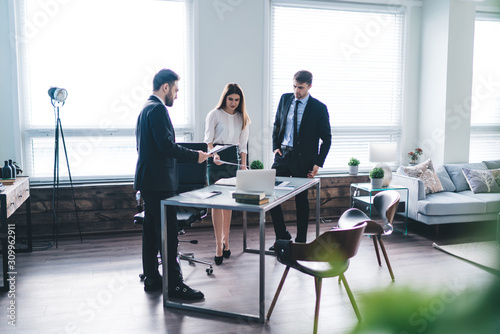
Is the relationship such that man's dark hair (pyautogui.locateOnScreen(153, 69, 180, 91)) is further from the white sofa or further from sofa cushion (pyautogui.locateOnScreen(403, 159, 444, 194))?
sofa cushion (pyautogui.locateOnScreen(403, 159, 444, 194))

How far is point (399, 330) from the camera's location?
1.37ft

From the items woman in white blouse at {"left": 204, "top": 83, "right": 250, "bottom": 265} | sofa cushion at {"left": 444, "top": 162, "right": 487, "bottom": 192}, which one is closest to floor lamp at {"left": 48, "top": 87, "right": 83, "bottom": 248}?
woman in white blouse at {"left": 204, "top": 83, "right": 250, "bottom": 265}

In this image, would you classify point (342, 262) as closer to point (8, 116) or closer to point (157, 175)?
point (157, 175)

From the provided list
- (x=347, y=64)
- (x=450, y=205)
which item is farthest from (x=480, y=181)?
(x=347, y=64)

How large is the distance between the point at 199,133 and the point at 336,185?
192 cm

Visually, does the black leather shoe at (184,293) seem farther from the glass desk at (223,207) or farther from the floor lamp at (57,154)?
the floor lamp at (57,154)

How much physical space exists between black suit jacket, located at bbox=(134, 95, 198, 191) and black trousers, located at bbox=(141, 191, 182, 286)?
0.09m

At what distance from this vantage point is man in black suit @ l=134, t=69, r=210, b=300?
9.80 feet

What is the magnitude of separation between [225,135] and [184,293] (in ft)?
5.05

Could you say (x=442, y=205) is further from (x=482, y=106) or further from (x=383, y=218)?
(x=482, y=106)

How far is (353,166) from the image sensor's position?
Result: 576cm

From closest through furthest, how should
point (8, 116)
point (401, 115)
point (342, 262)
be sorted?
point (342, 262), point (8, 116), point (401, 115)

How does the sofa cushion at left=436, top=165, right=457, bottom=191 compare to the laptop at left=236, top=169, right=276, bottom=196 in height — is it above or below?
below

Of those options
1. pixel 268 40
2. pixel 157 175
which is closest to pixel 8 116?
pixel 157 175
